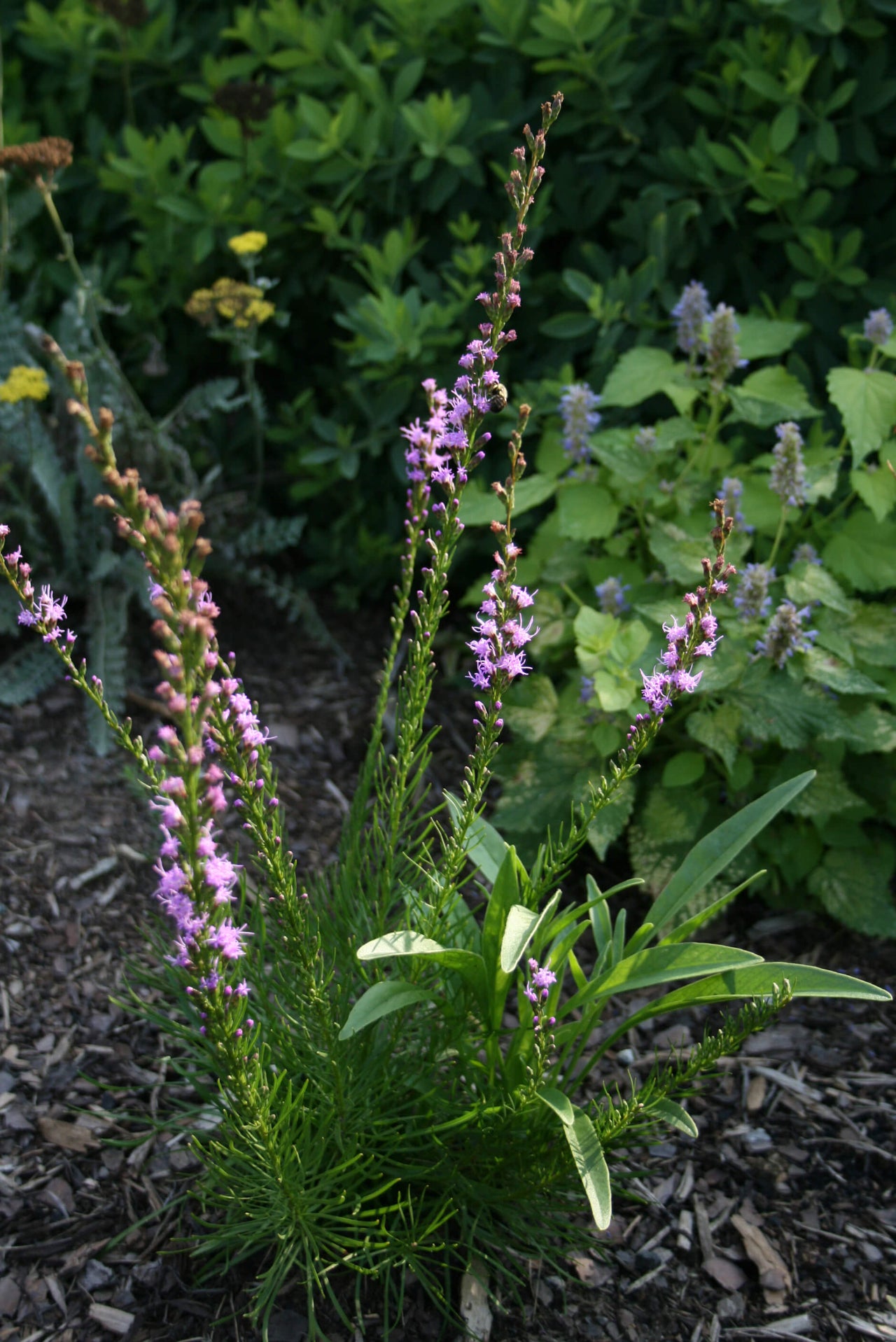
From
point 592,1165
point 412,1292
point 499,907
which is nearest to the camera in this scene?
point 592,1165

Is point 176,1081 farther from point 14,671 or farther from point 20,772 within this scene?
point 14,671

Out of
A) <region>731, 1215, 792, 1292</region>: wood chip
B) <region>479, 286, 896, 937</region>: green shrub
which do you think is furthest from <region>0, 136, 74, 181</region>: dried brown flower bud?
<region>731, 1215, 792, 1292</region>: wood chip

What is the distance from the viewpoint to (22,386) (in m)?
3.01

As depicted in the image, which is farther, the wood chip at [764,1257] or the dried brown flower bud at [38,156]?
the dried brown flower bud at [38,156]

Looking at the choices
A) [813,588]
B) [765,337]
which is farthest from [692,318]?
[813,588]

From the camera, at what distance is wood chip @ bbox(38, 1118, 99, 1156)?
82.2 inches

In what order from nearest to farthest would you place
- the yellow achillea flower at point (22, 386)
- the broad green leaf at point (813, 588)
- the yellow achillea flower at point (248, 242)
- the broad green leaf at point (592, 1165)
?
1. the broad green leaf at point (592, 1165)
2. the broad green leaf at point (813, 588)
3. the yellow achillea flower at point (22, 386)
4. the yellow achillea flower at point (248, 242)

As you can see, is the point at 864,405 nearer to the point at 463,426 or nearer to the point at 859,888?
the point at 859,888

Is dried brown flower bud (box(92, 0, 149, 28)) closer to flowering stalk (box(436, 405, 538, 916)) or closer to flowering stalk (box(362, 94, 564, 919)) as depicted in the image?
flowering stalk (box(362, 94, 564, 919))

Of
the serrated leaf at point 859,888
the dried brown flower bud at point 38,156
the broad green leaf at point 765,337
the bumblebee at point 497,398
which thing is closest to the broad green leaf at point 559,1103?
the bumblebee at point 497,398

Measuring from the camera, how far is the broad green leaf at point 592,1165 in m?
1.49

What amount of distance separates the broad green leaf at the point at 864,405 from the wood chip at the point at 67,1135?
212 centimetres

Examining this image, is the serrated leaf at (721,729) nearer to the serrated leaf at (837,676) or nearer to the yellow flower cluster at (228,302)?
the serrated leaf at (837,676)

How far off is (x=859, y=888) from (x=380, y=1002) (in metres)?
1.47
